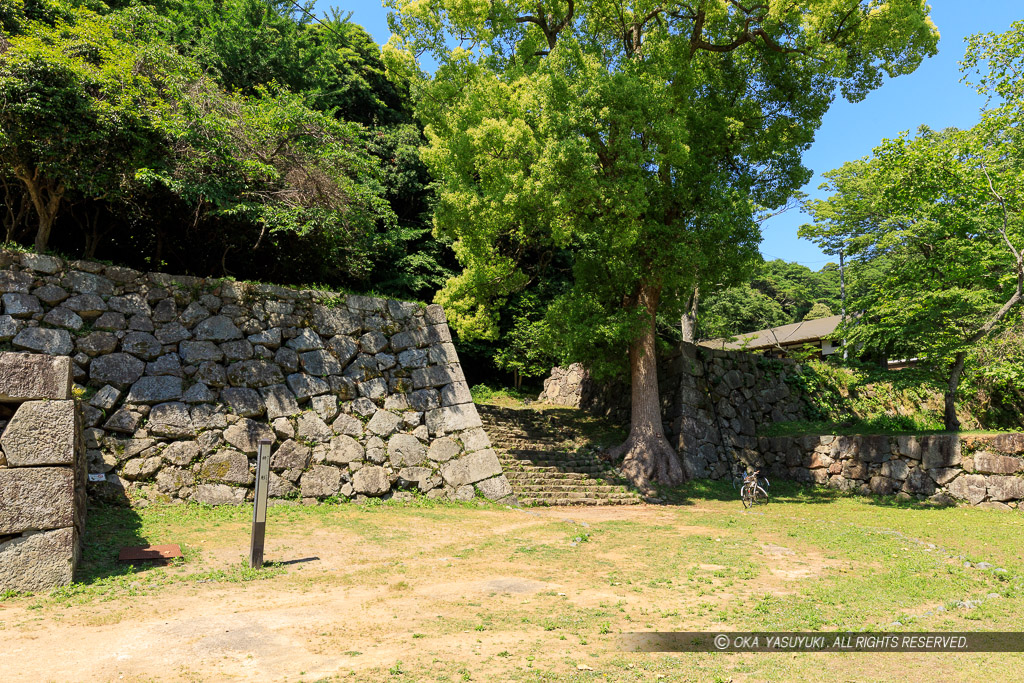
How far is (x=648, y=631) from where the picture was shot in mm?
4656

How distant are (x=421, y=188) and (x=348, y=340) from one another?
30.8 ft

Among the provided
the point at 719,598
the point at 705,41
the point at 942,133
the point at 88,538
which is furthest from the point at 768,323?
the point at 88,538

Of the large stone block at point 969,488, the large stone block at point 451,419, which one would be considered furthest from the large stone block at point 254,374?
the large stone block at point 969,488

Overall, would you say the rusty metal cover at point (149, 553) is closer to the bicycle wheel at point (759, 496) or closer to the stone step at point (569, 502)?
the stone step at point (569, 502)

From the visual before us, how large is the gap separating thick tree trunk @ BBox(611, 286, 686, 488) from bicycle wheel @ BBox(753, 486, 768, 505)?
1630mm

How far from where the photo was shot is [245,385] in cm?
1014

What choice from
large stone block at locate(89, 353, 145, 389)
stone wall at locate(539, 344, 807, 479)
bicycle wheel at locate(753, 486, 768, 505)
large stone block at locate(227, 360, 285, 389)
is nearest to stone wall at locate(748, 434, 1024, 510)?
stone wall at locate(539, 344, 807, 479)

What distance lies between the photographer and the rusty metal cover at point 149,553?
625cm

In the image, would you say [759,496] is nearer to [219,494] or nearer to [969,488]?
[969,488]

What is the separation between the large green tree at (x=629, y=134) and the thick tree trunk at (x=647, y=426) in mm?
33

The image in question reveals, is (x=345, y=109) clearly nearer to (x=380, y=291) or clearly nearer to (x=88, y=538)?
(x=380, y=291)

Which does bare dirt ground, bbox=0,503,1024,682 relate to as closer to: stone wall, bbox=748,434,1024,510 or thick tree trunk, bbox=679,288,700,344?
stone wall, bbox=748,434,1024,510

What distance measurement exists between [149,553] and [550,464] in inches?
328

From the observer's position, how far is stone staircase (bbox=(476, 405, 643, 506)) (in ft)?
39.1
